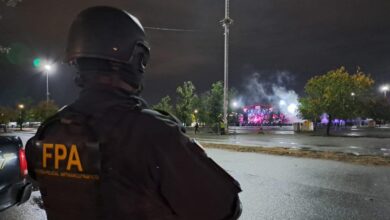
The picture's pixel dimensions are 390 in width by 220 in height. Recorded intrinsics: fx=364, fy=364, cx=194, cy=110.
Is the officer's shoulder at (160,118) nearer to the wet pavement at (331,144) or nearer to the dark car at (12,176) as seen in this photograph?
the dark car at (12,176)

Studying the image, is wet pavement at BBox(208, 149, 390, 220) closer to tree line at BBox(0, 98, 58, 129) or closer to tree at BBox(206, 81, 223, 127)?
tree at BBox(206, 81, 223, 127)

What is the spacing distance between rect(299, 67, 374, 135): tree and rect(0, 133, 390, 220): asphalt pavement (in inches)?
986

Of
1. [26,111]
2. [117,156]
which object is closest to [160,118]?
[117,156]

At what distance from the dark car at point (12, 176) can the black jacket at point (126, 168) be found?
10.8 ft

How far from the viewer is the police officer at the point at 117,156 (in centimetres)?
125

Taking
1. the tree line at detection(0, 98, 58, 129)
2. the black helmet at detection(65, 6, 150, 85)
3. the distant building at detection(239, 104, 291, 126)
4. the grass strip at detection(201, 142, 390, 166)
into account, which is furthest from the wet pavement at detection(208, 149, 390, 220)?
the distant building at detection(239, 104, 291, 126)

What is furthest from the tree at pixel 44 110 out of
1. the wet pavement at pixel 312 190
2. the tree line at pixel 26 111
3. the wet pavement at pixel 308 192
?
the wet pavement at pixel 308 192

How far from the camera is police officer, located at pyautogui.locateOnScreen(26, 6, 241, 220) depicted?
125cm

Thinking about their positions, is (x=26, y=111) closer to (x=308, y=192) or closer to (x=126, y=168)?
(x=308, y=192)

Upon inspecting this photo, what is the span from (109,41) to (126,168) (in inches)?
22.0

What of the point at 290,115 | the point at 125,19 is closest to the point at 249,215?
the point at 125,19

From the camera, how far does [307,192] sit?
7.35m

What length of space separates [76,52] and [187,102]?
176ft

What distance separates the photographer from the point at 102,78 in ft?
4.91
